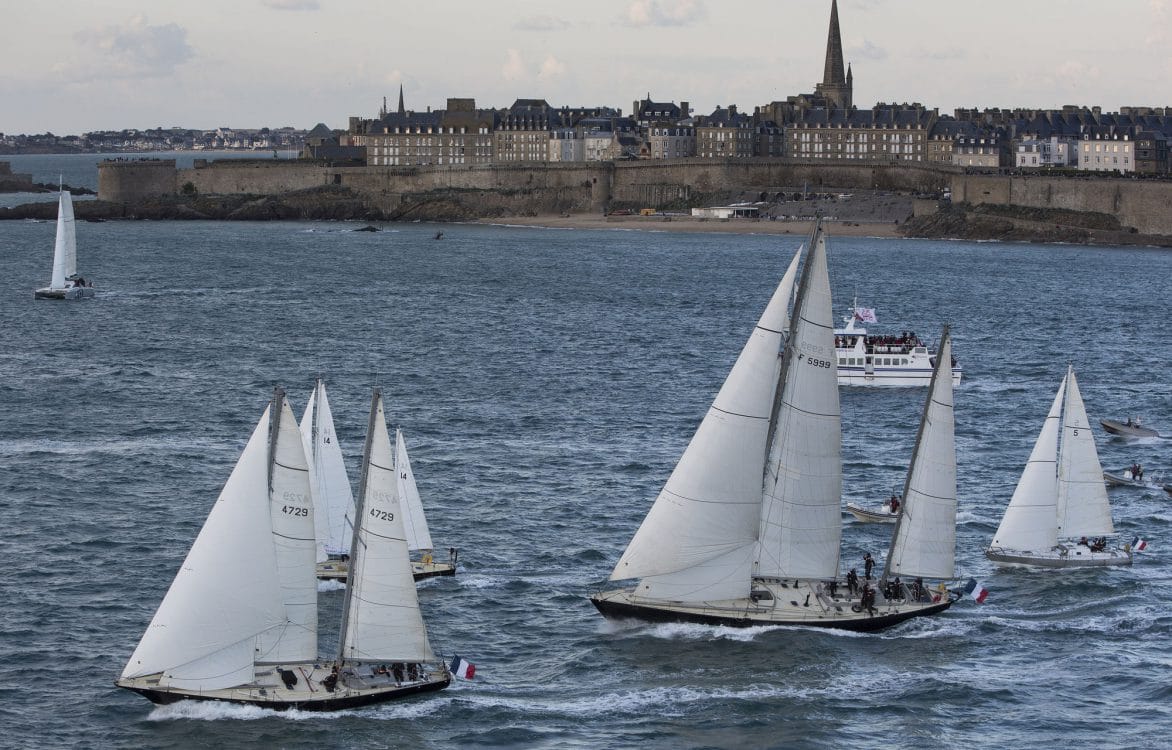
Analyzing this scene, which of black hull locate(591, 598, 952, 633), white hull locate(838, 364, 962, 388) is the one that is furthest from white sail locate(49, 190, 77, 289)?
black hull locate(591, 598, 952, 633)

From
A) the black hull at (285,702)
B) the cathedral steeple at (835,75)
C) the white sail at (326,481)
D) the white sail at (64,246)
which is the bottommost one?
the black hull at (285,702)

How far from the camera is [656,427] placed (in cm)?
5097

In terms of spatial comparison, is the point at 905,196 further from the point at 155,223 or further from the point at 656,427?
the point at 656,427

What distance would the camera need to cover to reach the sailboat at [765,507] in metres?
30.4

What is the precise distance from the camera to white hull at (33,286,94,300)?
293 feet

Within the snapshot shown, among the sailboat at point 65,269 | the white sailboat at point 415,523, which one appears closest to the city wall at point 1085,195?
the sailboat at point 65,269

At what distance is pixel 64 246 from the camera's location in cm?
9200

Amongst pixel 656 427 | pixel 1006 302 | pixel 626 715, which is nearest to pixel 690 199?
pixel 1006 302

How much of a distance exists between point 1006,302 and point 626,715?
67845 mm

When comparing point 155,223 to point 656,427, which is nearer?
point 656,427

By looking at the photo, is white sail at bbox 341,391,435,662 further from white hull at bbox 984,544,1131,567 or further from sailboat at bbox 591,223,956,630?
white hull at bbox 984,544,1131,567

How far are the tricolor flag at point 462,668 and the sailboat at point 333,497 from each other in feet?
15.5

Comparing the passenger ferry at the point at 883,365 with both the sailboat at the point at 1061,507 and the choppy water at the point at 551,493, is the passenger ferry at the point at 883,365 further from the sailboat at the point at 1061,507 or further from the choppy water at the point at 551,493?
the sailboat at the point at 1061,507

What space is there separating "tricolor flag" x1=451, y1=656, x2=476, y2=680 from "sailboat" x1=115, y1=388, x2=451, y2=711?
0.35 meters
